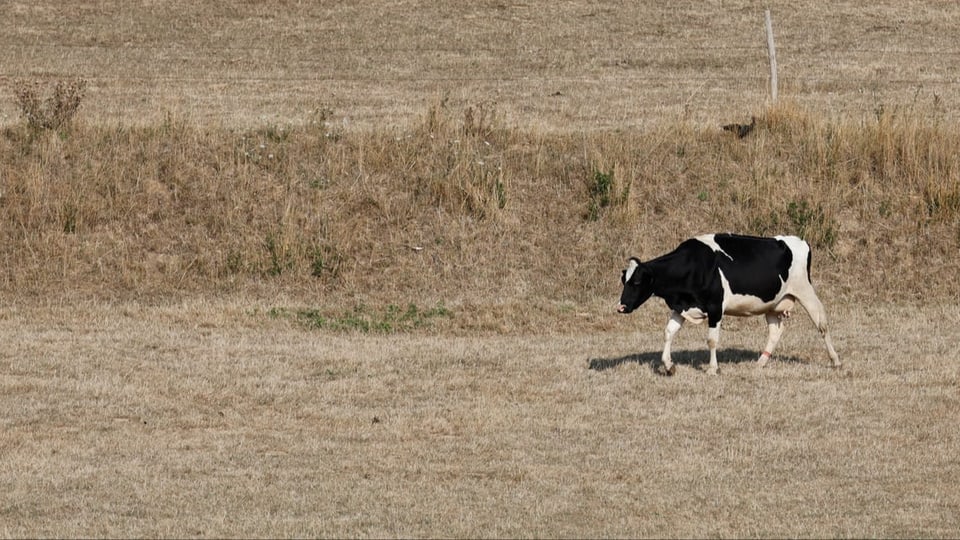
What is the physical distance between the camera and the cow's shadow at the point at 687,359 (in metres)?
18.2

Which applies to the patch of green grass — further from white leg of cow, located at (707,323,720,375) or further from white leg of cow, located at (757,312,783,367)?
white leg of cow, located at (757,312,783,367)

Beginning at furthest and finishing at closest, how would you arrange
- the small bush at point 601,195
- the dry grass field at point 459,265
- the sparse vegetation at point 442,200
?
the small bush at point 601,195 → the sparse vegetation at point 442,200 → the dry grass field at point 459,265

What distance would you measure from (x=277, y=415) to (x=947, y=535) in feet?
23.1

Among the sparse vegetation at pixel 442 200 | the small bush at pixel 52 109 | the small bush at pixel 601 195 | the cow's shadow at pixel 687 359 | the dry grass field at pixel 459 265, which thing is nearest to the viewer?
the dry grass field at pixel 459 265

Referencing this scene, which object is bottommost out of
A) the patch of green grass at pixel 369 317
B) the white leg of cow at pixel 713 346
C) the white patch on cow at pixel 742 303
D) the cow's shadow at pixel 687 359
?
the patch of green grass at pixel 369 317

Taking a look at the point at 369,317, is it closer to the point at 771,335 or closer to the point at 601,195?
the point at 601,195

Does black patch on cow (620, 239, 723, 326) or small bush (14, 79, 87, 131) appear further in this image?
small bush (14, 79, 87, 131)

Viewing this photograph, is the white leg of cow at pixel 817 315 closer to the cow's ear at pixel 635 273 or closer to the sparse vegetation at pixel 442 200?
the cow's ear at pixel 635 273

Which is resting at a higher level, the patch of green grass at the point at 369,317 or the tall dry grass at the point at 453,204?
the tall dry grass at the point at 453,204

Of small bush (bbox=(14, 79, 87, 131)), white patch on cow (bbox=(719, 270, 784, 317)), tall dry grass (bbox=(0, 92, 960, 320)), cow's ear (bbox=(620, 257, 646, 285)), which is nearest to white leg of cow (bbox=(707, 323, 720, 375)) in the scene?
white patch on cow (bbox=(719, 270, 784, 317))

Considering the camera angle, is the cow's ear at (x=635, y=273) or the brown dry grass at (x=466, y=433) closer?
the brown dry grass at (x=466, y=433)

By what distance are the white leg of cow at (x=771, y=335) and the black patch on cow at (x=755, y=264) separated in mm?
563

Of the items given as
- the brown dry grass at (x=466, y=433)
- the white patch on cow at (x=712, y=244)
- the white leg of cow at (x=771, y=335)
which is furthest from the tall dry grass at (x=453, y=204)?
the white patch on cow at (x=712, y=244)

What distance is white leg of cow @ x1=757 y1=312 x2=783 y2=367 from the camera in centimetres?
1797
